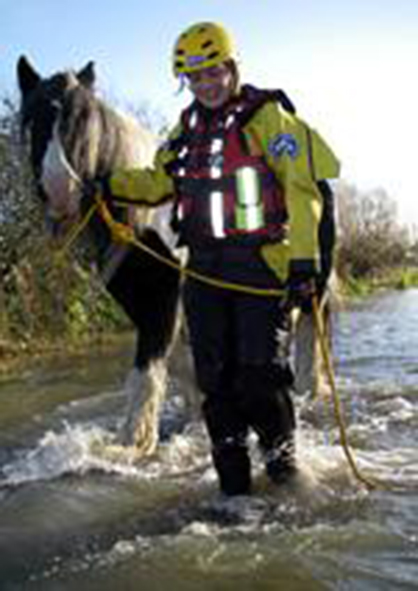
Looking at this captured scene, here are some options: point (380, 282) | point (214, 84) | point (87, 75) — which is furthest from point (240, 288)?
point (380, 282)

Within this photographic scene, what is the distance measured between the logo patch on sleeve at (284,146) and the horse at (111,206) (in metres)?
1.24

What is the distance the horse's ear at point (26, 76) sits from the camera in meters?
5.15

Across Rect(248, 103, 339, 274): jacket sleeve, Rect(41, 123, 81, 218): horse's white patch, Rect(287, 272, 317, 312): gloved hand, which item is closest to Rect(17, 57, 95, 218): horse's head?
Rect(41, 123, 81, 218): horse's white patch

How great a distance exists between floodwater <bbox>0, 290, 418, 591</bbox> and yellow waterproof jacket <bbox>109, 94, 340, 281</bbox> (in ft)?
3.65

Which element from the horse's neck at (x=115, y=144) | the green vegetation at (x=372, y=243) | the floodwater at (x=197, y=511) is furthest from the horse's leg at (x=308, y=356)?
the green vegetation at (x=372, y=243)

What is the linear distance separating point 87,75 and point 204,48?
142 cm

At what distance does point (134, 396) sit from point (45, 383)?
402 centimetres

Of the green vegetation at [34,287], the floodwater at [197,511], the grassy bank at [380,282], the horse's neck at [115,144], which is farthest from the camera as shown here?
the grassy bank at [380,282]

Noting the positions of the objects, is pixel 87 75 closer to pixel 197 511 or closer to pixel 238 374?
pixel 238 374

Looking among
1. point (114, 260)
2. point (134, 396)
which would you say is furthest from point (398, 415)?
point (114, 260)

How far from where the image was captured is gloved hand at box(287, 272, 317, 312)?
3.83 metres

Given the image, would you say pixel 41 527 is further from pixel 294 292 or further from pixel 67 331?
pixel 67 331

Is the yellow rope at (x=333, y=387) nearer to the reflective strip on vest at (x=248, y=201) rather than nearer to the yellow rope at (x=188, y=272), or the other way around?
the yellow rope at (x=188, y=272)

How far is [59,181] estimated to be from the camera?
4.57m
